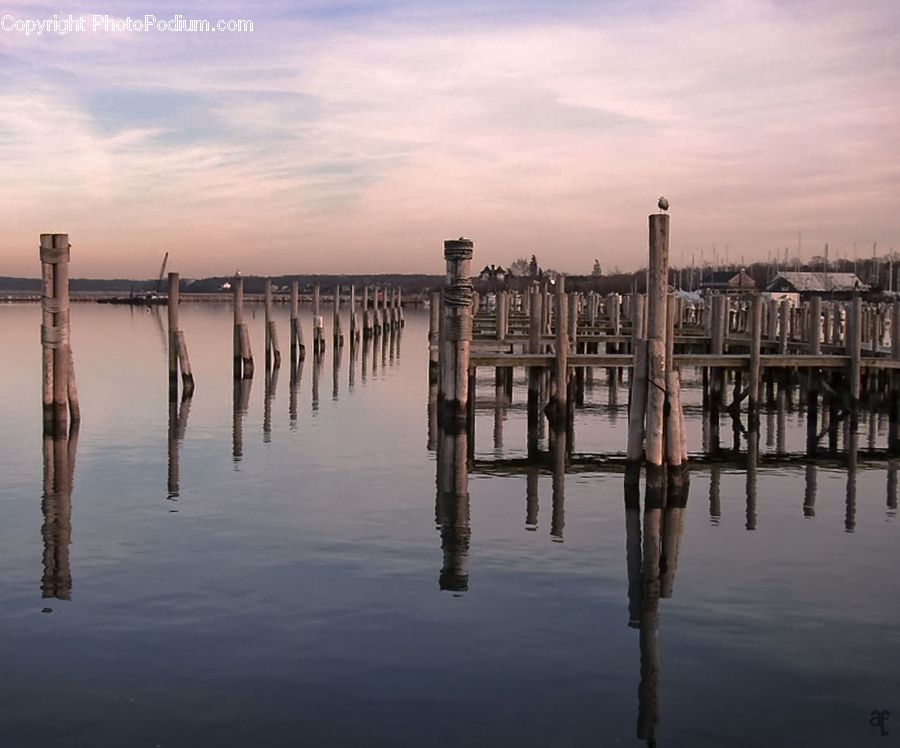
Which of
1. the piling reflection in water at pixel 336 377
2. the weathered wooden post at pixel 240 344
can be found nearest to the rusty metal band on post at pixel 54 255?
the piling reflection in water at pixel 336 377

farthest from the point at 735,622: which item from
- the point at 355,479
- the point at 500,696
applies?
the point at 355,479

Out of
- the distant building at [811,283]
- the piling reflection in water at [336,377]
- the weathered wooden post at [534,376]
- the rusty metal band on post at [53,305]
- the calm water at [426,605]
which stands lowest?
the calm water at [426,605]

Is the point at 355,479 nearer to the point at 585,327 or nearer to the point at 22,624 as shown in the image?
the point at 22,624

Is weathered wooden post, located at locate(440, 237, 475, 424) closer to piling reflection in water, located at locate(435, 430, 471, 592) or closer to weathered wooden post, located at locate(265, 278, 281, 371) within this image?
piling reflection in water, located at locate(435, 430, 471, 592)

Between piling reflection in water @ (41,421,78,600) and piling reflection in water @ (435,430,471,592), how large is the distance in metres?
3.27

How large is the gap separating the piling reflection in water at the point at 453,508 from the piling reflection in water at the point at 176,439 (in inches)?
130

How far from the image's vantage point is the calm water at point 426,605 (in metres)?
7.37

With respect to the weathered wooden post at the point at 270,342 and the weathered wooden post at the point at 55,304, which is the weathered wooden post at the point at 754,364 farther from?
the weathered wooden post at the point at 270,342

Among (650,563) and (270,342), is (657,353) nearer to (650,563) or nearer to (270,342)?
(650,563)

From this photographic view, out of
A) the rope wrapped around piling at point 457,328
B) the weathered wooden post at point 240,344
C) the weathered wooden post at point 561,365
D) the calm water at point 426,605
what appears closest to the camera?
the calm water at point 426,605

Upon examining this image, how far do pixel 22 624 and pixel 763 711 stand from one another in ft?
17.6

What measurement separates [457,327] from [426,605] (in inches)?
368

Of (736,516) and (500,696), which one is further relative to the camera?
(736,516)

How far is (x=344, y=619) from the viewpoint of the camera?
9305mm
